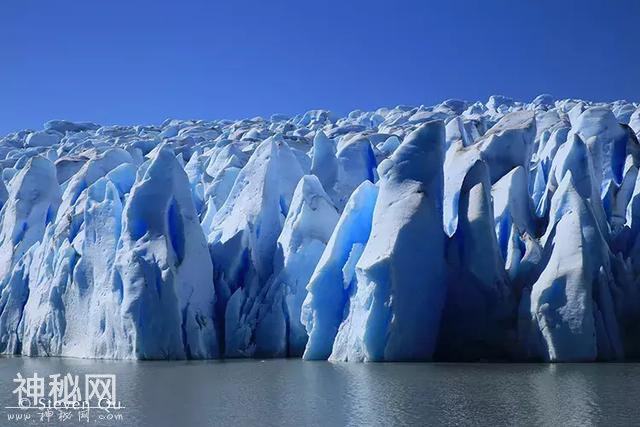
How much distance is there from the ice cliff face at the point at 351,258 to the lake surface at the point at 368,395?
0.96m

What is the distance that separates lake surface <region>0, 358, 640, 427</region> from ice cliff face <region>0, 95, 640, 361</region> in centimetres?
96

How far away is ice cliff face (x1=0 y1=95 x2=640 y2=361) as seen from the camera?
12.0 metres

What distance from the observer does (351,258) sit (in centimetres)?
1318

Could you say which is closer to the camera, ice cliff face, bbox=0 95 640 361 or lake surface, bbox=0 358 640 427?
lake surface, bbox=0 358 640 427

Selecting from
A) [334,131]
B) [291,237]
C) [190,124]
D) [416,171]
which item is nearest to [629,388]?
[416,171]

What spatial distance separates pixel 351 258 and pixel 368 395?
4659mm

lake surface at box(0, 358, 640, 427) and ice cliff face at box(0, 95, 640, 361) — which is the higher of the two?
ice cliff face at box(0, 95, 640, 361)

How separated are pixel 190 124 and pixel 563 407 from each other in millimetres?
41271

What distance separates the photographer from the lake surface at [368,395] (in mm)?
7402

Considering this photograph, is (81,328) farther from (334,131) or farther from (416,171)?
(334,131)

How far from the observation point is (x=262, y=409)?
26.7ft

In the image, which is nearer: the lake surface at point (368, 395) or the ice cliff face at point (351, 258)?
the lake surface at point (368, 395)

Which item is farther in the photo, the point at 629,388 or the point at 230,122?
the point at 230,122

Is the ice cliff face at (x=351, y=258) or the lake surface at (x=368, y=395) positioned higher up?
the ice cliff face at (x=351, y=258)
